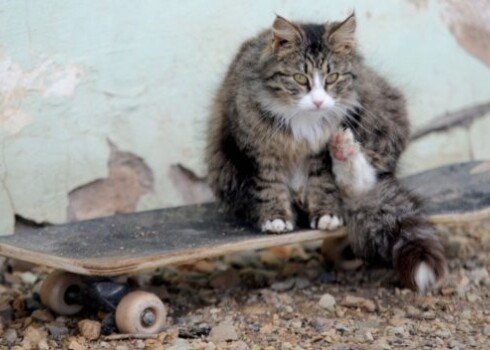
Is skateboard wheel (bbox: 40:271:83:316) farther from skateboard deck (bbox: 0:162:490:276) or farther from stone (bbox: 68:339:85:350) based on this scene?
stone (bbox: 68:339:85:350)

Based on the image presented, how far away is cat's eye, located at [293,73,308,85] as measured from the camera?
3.93 m

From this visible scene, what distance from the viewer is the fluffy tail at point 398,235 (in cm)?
378

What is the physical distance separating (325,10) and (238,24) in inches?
20.6

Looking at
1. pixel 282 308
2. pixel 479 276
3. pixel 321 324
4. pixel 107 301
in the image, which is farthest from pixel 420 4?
pixel 107 301

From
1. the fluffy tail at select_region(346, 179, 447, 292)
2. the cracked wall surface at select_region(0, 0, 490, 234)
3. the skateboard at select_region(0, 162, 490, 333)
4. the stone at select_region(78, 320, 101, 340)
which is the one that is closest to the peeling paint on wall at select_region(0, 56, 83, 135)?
the cracked wall surface at select_region(0, 0, 490, 234)

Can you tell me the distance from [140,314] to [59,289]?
0.48 metres

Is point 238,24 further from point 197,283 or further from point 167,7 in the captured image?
point 197,283

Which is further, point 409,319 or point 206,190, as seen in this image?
point 206,190

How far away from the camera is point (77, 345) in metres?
3.54

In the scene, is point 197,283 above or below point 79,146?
below

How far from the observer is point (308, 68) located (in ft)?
12.9

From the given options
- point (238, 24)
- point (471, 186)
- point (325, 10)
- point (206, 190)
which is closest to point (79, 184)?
point (206, 190)

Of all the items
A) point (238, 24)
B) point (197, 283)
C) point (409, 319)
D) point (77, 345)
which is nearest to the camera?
point (77, 345)

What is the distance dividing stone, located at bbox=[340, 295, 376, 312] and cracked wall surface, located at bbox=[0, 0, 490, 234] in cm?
99
